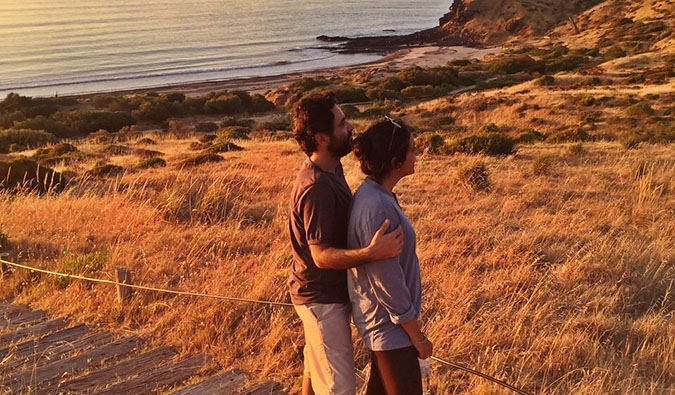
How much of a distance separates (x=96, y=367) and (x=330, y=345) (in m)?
2.48

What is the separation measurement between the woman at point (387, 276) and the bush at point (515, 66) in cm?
5128

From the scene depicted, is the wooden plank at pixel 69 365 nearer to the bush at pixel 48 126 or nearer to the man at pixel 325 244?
the man at pixel 325 244

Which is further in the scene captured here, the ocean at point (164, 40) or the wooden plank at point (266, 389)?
the ocean at point (164, 40)

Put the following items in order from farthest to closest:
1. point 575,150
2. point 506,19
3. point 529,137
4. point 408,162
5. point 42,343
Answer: point 506,19
point 529,137
point 575,150
point 42,343
point 408,162

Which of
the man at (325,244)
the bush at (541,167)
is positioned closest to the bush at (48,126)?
the bush at (541,167)

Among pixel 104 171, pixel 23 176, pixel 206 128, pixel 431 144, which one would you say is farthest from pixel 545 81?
pixel 23 176

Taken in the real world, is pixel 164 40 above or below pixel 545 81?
above

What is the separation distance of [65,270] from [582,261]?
584 cm

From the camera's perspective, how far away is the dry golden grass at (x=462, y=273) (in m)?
4.50

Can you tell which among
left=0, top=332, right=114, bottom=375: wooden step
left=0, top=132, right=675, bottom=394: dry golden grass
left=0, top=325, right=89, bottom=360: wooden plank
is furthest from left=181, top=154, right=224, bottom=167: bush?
left=0, top=332, right=114, bottom=375: wooden step

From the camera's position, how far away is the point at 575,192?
10.1m

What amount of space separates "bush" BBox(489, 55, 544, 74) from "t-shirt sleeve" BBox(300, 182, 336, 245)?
51.4 m

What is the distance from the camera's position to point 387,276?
8.57 feet

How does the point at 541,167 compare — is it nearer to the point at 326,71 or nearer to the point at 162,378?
the point at 162,378
